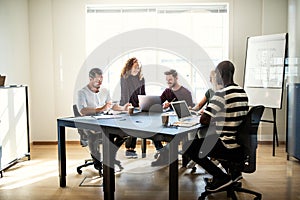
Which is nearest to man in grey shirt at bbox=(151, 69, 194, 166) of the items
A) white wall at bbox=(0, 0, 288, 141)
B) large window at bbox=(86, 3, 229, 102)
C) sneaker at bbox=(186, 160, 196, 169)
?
sneaker at bbox=(186, 160, 196, 169)

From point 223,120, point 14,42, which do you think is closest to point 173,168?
point 223,120

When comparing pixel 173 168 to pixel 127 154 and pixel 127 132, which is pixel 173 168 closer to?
pixel 127 132

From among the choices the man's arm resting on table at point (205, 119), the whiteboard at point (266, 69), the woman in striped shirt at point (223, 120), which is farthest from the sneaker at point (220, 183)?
the whiteboard at point (266, 69)

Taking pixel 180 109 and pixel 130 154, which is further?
pixel 130 154

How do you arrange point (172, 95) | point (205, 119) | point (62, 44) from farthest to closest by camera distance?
point (62, 44) → point (172, 95) → point (205, 119)

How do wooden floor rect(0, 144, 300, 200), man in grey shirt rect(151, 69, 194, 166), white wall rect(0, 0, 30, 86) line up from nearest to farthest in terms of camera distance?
wooden floor rect(0, 144, 300, 200) → man in grey shirt rect(151, 69, 194, 166) → white wall rect(0, 0, 30, 86)

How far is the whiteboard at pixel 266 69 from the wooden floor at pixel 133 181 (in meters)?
0.87

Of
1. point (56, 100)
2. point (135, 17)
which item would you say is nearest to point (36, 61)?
point (56, 100)

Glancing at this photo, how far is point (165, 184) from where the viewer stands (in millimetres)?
3406

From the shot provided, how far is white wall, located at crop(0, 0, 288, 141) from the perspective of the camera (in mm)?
5055

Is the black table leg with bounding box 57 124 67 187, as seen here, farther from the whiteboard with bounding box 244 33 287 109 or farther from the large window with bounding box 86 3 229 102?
the whiteboard with bounding box 244 33 287 109

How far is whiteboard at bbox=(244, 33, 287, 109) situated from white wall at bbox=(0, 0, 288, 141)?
0.31 m

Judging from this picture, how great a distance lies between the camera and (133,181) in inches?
138

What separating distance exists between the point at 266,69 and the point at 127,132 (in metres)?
2.89
